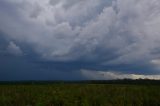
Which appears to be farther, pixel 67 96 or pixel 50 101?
pixel 67 96

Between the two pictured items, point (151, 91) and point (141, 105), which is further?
point (151, 91)

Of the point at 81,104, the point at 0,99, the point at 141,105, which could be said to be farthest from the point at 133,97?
the point at 0,99

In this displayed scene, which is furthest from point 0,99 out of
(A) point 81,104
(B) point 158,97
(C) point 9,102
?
(B) point 158,97

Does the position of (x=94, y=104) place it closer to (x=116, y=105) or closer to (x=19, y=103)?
(x=116, y=105)

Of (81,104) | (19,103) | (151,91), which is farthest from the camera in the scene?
(151,91)

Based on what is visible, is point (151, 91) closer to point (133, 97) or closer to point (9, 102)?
point (133, 97)

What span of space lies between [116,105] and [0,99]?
7.19m

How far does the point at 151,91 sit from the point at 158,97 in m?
2.36

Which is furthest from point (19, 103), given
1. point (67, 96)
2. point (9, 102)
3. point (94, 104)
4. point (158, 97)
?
point (158, 97)

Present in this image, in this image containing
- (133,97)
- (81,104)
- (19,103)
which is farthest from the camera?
(133,97)

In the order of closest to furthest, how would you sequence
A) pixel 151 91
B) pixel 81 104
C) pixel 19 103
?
pixel 81 104, pixel 19 103, pixel 151 91

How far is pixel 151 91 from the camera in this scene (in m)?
25.8

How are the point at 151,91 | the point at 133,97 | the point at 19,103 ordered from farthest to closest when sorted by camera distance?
the point at 151,91
the point at 133,97
the point at 19,103

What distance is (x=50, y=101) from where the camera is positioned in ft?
66.8
